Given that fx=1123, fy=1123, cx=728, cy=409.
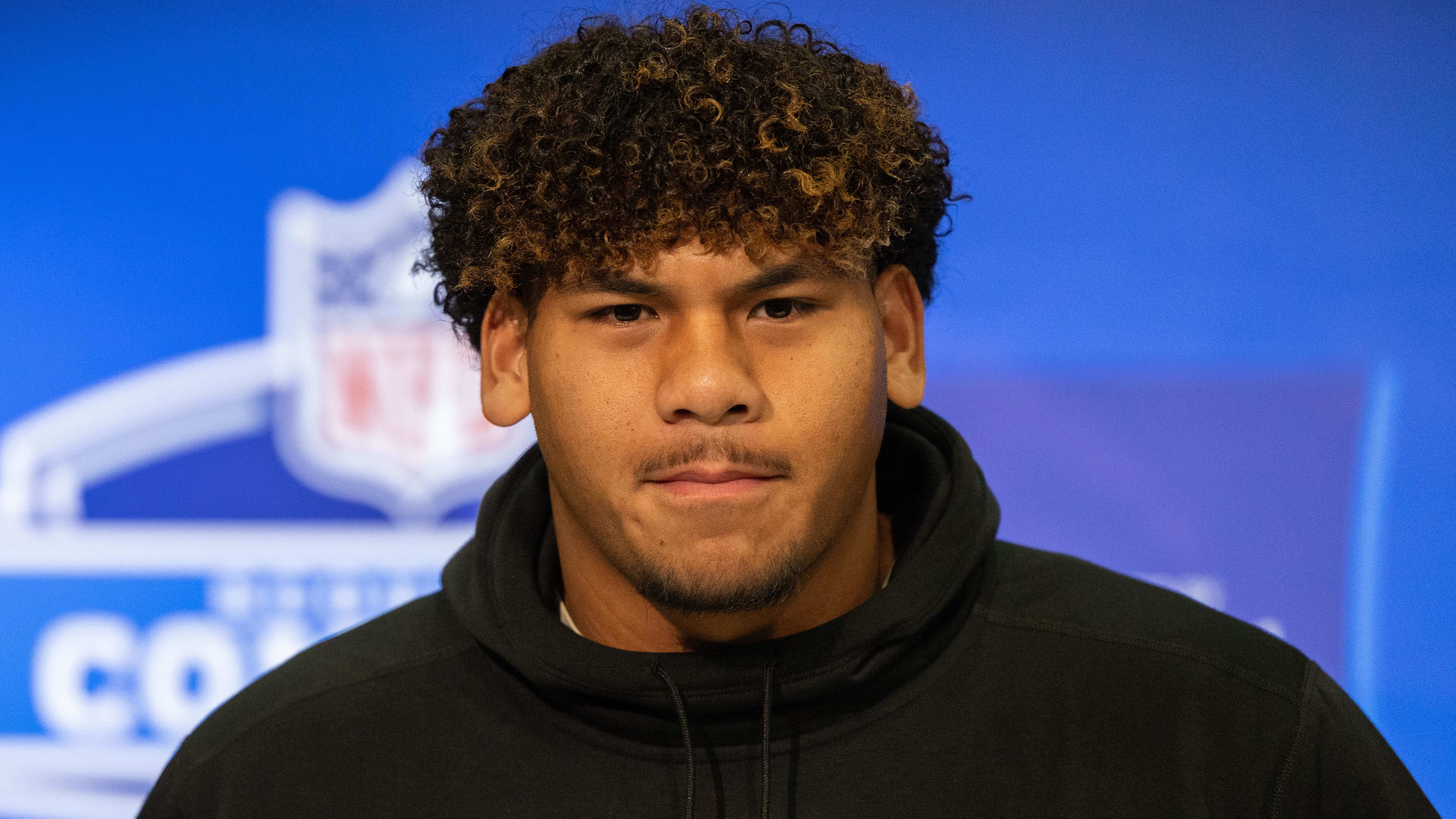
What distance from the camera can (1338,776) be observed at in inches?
43.3

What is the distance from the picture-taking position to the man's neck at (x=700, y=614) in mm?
1187

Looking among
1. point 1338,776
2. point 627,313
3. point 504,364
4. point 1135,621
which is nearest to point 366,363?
point 504,364

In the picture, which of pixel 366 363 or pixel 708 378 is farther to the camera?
pixel 366 363

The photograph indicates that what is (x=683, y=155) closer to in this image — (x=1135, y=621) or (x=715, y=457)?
(x=715, y=457)

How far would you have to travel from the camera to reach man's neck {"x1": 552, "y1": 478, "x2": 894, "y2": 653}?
1187 mm

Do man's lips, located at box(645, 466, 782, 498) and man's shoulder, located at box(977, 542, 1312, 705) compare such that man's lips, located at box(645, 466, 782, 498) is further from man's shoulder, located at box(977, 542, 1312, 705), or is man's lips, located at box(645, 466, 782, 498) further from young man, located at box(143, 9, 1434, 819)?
man's shoulder, located at box(977, 542, 1312, 705)

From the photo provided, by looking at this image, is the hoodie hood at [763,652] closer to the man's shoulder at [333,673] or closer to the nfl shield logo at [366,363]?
the man's shoulder at [333,673]

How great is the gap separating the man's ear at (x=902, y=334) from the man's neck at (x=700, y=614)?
0.39 feet

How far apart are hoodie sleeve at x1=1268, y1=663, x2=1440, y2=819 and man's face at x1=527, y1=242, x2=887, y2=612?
0.50 meters

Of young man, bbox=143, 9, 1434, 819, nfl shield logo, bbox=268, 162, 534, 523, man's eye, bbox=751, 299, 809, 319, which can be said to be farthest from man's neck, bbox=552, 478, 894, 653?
nfl shield logo, bbox=268, 162, 534, 523

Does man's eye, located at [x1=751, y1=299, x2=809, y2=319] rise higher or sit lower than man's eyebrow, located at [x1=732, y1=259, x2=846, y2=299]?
lower

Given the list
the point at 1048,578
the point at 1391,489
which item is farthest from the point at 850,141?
the point at 1391,489

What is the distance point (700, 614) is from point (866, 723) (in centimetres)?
21

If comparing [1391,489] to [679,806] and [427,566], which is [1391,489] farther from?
[427,566]
